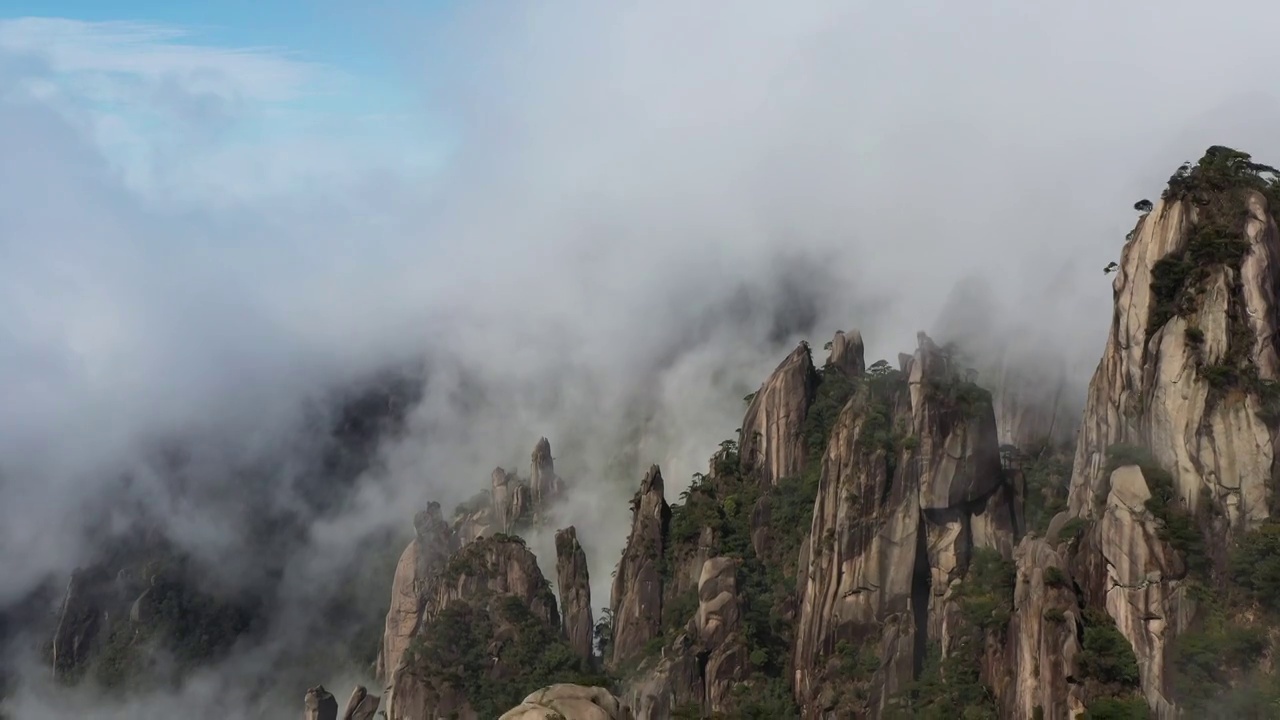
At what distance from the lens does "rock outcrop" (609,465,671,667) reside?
452 ft

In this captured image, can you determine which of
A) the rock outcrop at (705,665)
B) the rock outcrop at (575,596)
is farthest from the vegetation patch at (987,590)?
the rock outcrop at (575,596)

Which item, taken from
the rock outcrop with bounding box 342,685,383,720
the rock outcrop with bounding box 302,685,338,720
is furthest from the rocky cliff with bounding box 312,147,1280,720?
the rock outcrop with bounding box 302,685,338,720

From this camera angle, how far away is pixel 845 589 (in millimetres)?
118438

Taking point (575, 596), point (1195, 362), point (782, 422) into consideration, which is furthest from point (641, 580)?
point (1195, 362)

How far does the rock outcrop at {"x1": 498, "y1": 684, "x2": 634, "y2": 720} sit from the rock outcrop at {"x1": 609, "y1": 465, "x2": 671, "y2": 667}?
74.0 metres

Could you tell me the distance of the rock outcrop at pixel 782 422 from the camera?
142 m

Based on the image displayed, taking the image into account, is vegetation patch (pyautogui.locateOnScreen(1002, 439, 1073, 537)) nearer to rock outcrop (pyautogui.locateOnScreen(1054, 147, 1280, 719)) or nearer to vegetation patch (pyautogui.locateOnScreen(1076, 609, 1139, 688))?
rock outcrop (pyautogui.locateOnScreen(1054, 147, 1280, 719))

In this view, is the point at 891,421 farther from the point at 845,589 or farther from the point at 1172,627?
the point at 1172,627

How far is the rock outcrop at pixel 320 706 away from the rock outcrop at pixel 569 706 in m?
102

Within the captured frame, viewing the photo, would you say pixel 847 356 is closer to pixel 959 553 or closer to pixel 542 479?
pixel 959 553

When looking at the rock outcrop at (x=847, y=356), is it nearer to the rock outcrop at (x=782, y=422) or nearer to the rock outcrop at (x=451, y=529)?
the rock outcrop at (x=782, y=422)

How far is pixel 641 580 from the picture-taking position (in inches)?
5517

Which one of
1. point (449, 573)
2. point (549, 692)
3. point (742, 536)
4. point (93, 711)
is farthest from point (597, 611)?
point (549, 692)

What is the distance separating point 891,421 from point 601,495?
7330 cm
